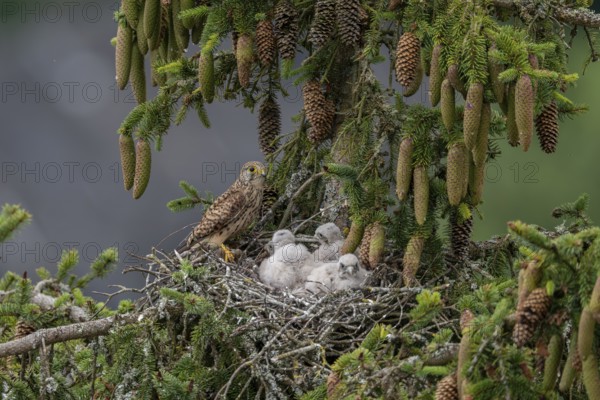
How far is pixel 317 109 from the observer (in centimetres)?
571

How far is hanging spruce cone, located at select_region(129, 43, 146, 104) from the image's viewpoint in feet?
18.7

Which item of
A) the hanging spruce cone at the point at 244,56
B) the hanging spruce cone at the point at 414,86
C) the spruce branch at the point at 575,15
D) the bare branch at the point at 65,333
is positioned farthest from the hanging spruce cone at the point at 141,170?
the spruce branch at the point at 575,15

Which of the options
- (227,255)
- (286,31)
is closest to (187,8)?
(286,31)

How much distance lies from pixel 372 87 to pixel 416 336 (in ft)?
5.40

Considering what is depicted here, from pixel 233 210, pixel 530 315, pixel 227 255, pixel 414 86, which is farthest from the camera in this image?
pixel 233 210

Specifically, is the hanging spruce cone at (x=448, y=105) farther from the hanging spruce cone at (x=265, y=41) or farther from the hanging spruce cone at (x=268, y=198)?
the hanging spruce cone at (x=268, y=198)

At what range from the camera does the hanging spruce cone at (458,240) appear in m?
5.43

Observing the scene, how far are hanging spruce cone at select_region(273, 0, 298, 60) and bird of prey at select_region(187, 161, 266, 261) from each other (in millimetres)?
1017

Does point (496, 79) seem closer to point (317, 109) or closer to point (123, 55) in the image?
point (317, 109)

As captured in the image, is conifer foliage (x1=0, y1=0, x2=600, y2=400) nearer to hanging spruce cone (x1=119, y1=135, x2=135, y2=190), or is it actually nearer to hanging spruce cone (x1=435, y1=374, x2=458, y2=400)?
hanging spruce cone (x1=119, y1=135, x2=135, y2=190)

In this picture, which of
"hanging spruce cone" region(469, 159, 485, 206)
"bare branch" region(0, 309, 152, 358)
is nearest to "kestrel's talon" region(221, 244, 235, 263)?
"bare branch" region(0, 309, 152, 358)

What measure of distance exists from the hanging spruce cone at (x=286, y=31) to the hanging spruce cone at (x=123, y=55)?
70 cm

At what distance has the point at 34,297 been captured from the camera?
577 cm

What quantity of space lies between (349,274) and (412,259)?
1.15ft
